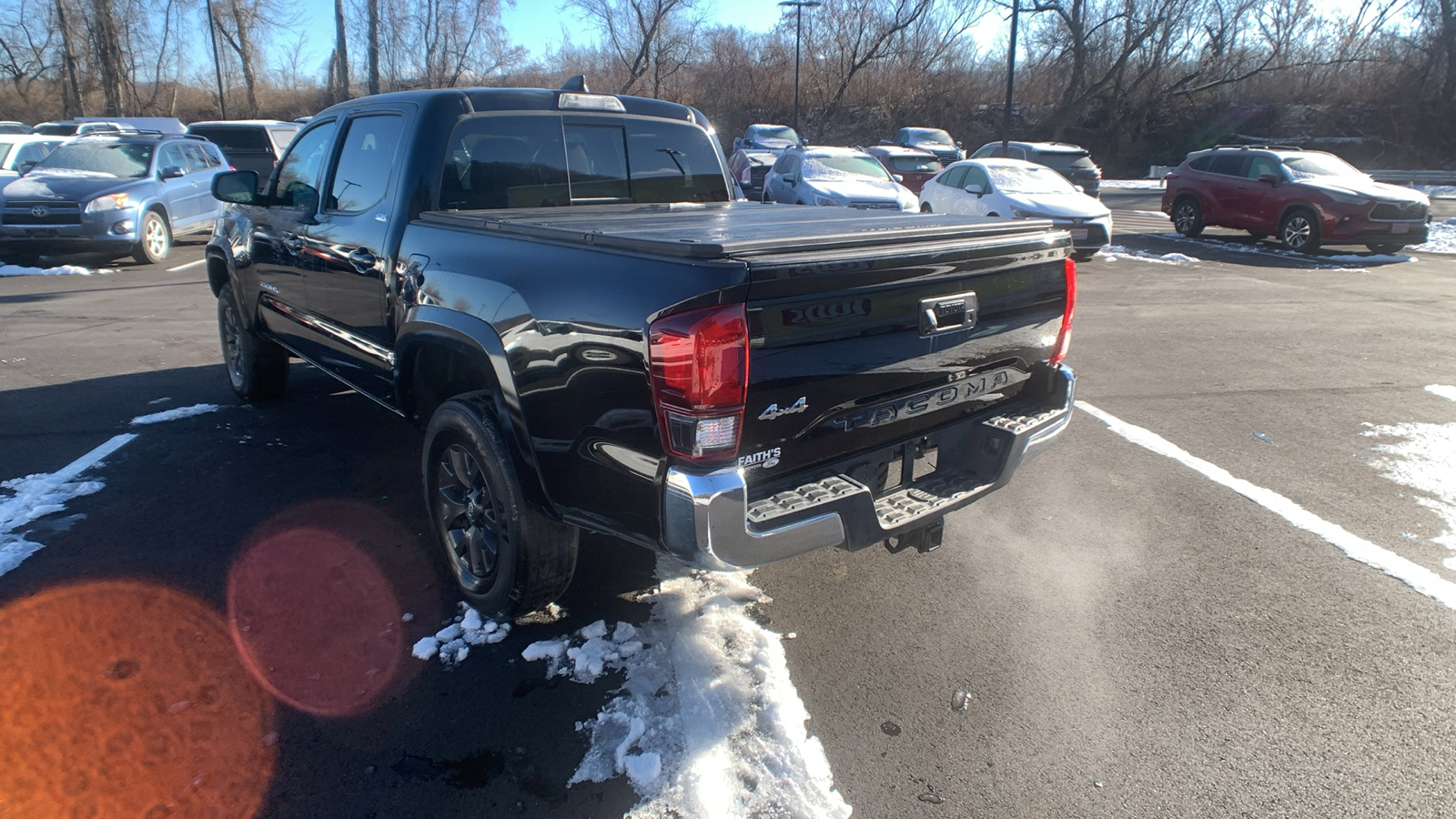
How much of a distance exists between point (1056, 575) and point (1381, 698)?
1.18 m

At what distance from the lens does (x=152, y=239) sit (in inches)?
515

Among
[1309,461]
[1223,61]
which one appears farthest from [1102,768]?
[1223,61]

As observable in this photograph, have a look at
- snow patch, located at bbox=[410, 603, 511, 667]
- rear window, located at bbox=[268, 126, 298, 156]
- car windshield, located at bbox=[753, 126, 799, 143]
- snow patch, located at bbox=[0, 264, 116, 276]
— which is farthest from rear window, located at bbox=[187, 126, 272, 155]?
snow patch, located at bbox=[410, 603, 511, 667]

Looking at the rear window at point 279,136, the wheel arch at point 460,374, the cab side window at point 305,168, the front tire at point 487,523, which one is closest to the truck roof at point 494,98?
the cab side window at point 305,168

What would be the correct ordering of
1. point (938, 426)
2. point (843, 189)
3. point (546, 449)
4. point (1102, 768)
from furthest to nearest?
point (843, 189), point (938, 426), point (546, 449), point (1102, 768)

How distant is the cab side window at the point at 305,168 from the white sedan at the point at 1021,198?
997 centimetres

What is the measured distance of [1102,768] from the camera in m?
2.61

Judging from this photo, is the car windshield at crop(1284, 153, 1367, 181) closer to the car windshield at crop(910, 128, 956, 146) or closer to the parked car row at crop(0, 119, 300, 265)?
the car windshield at crop(910, 128, 956, 146)

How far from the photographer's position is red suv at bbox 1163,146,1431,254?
1365 centimetres

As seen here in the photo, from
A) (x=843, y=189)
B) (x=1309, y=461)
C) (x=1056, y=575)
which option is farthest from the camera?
(x=843, y=189)

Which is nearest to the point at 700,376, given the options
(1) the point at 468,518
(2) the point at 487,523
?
(2) the point at 487,523

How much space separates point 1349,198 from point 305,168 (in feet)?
49.5

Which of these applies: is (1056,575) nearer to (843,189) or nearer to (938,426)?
(938,426)

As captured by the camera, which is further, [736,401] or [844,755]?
[844,755]
